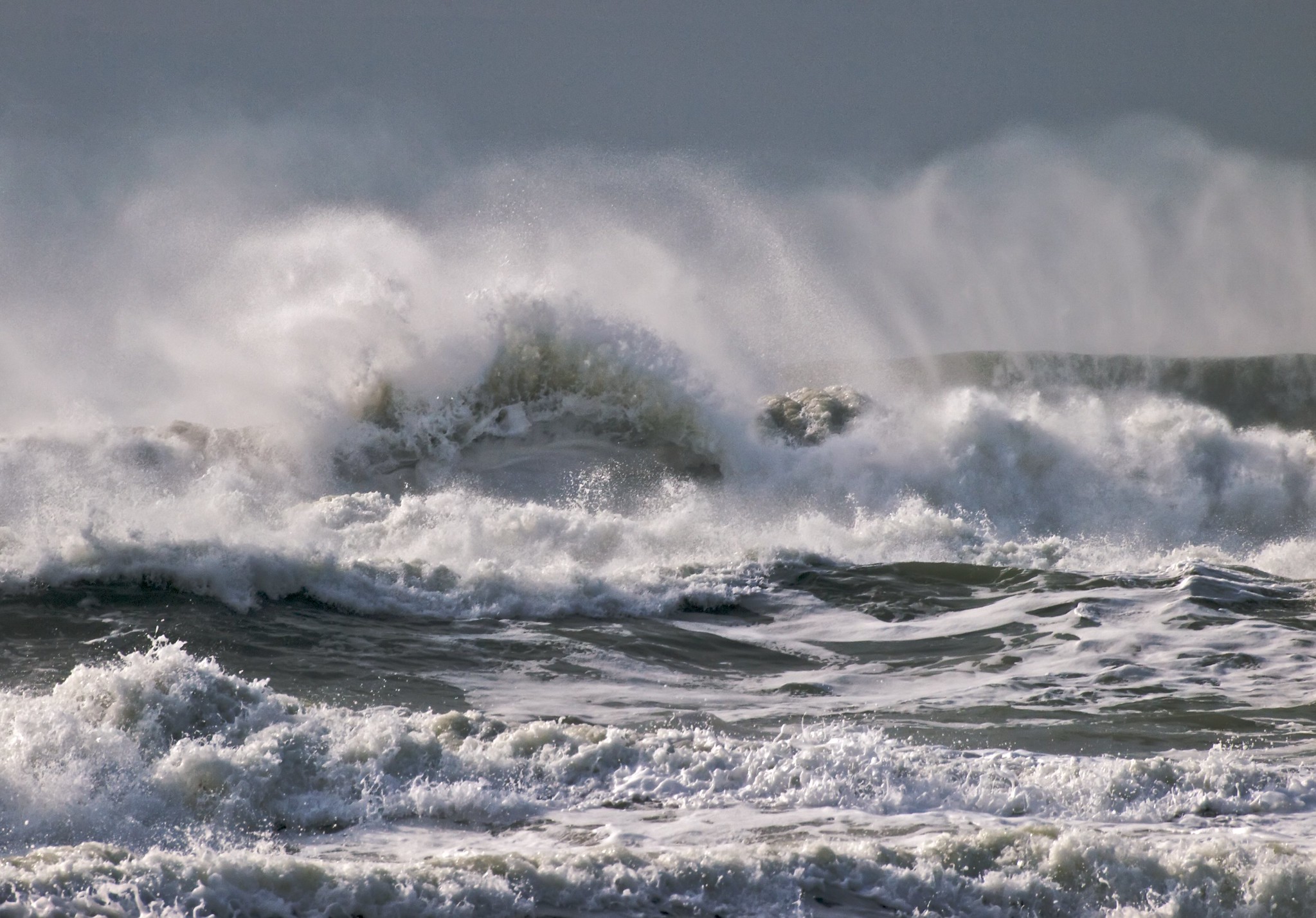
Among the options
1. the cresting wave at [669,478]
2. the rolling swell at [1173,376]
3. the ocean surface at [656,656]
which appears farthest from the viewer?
the rolling swell at [1173,376]

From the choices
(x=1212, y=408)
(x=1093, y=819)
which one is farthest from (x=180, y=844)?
(x=1212, y=408)

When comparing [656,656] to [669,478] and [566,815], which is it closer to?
[566,815]

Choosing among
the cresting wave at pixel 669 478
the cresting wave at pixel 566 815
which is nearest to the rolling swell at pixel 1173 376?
the cresting wave at pixel 669 478

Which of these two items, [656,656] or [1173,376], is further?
[1173,376]

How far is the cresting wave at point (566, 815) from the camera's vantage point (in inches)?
203

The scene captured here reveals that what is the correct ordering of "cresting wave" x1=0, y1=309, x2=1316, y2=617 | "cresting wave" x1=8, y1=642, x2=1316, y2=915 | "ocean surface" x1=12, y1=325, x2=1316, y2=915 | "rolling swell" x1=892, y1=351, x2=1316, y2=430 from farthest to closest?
"rolling swell" x1=892, y1=351, x2=1316, y2=430
"cresting wave" x1=0, y1=309, x2=1316, y2=617
"ocean surface" x1=12, y1=325, x2=1316, y2=915
"cresting wave" x1=8, y1=642, x2=1316, y2=915

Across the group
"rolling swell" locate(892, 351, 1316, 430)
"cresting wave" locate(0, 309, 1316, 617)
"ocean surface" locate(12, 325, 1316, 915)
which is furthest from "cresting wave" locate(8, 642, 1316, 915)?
"rolling swell" locate(892, 351, 1316, 430)

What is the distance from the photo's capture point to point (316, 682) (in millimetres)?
8781

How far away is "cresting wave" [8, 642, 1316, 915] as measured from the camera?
5.16 m

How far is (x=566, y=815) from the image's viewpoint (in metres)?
6.18

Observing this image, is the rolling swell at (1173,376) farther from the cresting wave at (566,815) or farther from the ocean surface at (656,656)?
the cresting wave at (566,815)

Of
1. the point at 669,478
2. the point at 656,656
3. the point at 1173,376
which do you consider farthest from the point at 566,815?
the point at 1173,376

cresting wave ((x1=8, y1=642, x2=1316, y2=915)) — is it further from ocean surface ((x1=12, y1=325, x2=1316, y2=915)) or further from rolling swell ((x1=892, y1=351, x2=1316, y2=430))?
rolling swell ((x1=892, y1=351, x2=1316, y2=430))

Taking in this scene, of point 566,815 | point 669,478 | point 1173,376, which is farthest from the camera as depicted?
point 1173,376
